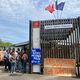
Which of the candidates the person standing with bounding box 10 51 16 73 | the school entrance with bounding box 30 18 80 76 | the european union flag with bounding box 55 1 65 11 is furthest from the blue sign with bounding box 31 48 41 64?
the european union flag with bounding box 55 1 65 11

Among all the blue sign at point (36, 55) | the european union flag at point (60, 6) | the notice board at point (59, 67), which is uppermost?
the european union flag at point (60, 6)

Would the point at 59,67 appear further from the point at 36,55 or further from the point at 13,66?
the point at 13,66

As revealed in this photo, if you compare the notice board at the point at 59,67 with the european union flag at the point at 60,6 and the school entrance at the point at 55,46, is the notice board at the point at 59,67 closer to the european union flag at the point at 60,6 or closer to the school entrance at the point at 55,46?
the school entrance at the point at 55,46

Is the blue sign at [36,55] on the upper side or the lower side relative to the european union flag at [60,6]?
lower

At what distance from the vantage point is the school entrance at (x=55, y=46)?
21.0m

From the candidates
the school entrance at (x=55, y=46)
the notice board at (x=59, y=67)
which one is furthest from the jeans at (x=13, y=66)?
the notice board at (x=59, y=67)

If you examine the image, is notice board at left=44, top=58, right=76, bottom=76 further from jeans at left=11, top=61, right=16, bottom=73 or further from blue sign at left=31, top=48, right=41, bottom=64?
jeans at left=11, top=61, right=16, bottom=73

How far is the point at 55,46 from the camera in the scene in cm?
2177

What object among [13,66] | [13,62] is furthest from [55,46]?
[13,66]

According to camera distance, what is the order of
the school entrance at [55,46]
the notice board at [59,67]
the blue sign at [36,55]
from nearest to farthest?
the notice board at [59,67] < the school entrance at [55,46] < the blue sign at [36,55]

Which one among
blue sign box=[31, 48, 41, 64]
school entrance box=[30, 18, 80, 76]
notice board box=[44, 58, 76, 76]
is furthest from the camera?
blue sign box=[31, 48, 41, 64]

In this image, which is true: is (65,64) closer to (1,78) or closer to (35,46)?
(35,46)

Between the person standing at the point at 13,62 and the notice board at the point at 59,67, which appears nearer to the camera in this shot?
the notice board at the point at 59,67

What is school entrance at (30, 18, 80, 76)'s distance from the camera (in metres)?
21.0
